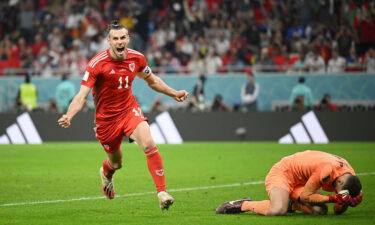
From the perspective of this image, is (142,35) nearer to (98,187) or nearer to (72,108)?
(98,187)

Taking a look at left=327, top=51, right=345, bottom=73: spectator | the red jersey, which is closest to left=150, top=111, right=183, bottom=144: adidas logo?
left=327, top=51, right=345, bottom=73: spectator

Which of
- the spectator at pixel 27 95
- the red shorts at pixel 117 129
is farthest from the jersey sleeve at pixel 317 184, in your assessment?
the spectator at pixel 27 95

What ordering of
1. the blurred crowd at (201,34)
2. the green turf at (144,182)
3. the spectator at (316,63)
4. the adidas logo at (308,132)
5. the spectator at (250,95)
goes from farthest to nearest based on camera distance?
the blurred crowd at (201,34) → the spectator at (316,63) → the spectator at (250,95) → the adidas logo at (308,132) → the green turf at (144,182)

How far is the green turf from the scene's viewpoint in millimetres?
9602

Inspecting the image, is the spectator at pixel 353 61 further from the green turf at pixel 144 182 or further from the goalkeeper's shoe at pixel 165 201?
the goalkeeper's shoe at pixel 165 201

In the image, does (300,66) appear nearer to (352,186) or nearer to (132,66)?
(132,66)

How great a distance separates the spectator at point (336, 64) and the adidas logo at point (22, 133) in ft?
31.2

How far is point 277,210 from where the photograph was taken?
31.1ft

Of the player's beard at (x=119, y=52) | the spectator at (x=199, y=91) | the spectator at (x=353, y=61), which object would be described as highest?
the player's beard at (x=119, y=52)

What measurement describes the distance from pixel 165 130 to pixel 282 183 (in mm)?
15953

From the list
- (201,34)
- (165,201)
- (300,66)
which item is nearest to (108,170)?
(165,201)

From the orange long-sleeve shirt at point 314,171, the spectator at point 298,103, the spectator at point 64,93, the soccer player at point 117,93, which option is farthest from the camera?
the spectator at point 64,93

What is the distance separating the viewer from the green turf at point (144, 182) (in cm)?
960

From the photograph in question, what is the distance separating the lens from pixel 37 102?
28906 millimetres
